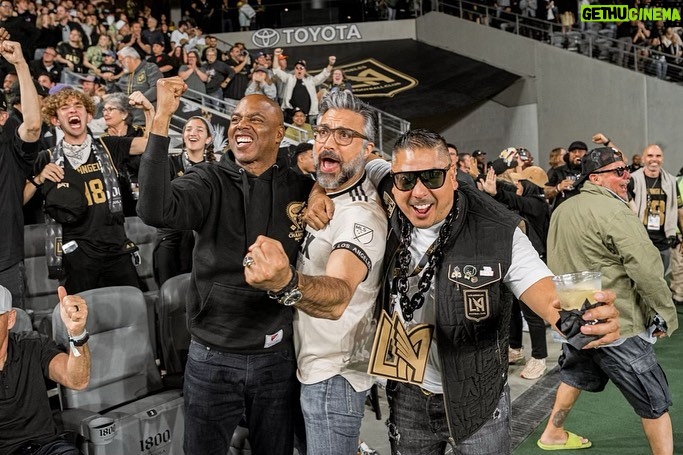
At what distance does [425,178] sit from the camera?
2646 millimetres

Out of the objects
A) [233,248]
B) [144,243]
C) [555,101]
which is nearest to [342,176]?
[233,248]

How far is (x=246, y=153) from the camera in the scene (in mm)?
2990

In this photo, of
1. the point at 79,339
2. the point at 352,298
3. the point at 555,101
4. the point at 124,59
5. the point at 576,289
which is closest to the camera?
the point at 576,289

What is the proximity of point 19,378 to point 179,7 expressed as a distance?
20.1 m

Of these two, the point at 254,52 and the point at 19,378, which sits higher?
the point at 254,52

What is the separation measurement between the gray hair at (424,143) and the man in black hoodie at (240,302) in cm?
56

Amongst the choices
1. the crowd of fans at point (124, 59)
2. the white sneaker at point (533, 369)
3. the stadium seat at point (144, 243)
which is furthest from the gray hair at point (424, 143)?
the crowd of fans at point (124, 59)

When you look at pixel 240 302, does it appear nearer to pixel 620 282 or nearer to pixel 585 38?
pixel 620 282

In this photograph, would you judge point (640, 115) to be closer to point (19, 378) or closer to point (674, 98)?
point (674, 98)

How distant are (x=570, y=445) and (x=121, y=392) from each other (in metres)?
2.79

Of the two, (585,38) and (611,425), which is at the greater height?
(585,38)

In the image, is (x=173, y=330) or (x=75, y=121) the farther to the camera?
(x=75, y=121)

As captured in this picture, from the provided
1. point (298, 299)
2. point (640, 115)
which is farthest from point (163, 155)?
point (640, 115)

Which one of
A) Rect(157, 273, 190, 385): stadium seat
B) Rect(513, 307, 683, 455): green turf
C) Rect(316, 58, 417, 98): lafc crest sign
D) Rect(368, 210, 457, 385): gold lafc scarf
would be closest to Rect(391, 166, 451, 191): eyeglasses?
Rect(368, 210, 457, 385): gold lafc scarf
